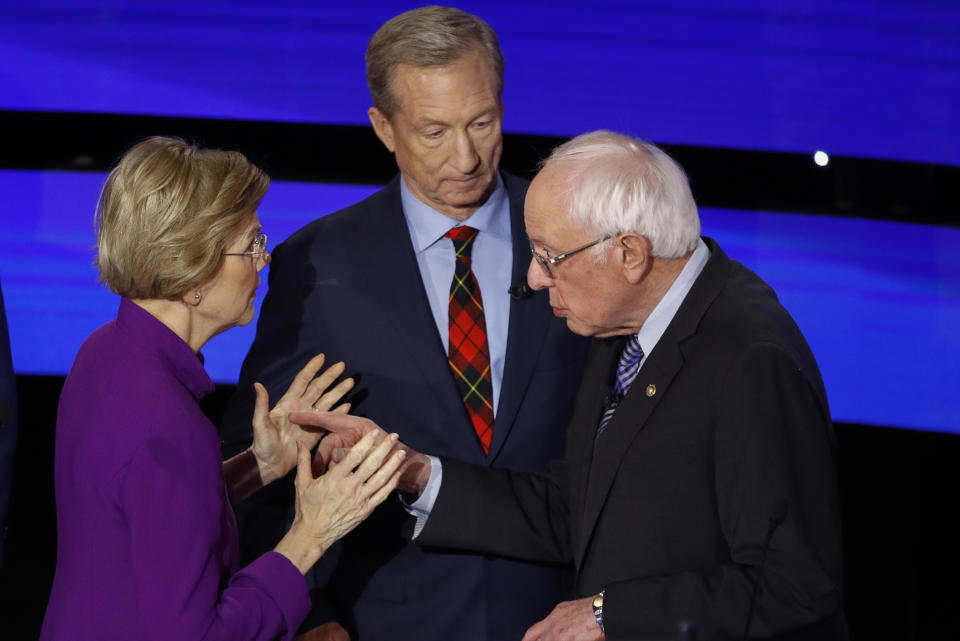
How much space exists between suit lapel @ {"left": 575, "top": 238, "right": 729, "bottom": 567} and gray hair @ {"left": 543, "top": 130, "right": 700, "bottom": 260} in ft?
0.28

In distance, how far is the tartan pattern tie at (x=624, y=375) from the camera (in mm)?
2271

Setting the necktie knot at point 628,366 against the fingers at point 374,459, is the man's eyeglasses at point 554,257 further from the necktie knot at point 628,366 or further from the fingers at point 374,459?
the fingers at point 374,459

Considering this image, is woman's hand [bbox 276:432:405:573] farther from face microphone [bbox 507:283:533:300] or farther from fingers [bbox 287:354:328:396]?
face microphone [bbox 507:283:533:300]

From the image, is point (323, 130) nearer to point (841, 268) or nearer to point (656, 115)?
point (656, 115)

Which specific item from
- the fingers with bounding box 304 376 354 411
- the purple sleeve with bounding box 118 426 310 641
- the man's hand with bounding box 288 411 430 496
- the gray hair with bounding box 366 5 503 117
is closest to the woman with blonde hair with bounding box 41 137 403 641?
the purple sleeve with bounding box 118 426 310 641

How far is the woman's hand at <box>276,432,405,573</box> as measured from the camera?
2.07 metres

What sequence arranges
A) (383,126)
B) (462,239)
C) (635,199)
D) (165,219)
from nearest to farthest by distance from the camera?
(165,219) → (635,199) → (462,239) → (383,126)

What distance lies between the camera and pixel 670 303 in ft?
7.23

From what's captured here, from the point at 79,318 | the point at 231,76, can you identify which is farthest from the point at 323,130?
the point at 79,318

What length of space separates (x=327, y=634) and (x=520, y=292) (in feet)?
2.84

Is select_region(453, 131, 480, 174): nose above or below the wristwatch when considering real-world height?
above

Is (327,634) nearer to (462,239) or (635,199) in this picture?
(462,239)

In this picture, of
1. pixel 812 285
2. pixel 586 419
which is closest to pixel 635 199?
pixel 586 419

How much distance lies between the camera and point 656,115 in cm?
367
